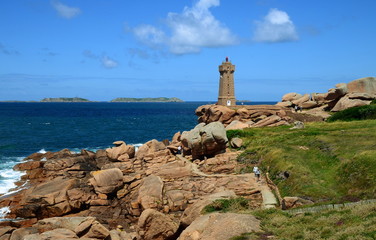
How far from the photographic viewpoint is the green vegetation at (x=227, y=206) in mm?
21000

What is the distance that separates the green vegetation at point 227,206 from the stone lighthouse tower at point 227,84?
41.7 m

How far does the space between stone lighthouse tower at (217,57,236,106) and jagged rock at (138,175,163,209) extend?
117 feet

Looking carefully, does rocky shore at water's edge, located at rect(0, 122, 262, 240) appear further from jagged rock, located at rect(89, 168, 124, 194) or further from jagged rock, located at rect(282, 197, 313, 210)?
jagged rock, located at rect(282, 197, 313, 210)

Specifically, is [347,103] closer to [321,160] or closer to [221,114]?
[221,114]

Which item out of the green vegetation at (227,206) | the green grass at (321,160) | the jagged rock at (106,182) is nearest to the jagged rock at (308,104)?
the green grass at (321,160)

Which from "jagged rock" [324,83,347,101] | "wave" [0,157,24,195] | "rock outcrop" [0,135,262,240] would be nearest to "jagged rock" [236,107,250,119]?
"jagged rock" [324,83,347,101]

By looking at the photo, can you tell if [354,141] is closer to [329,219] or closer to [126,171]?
[329,219]

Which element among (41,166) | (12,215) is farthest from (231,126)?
(12,215)

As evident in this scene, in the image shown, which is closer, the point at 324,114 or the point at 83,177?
the point at 83,177

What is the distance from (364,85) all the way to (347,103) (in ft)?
20.2

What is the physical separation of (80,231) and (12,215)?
1317 centimetres

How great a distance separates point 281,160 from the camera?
30.9m

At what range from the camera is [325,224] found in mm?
15836

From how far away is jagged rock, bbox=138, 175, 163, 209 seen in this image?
27.8 meters
